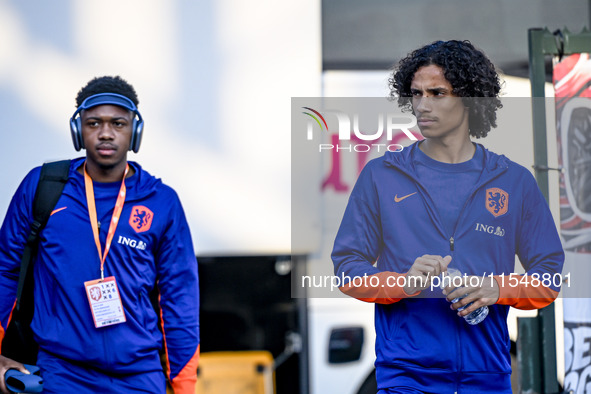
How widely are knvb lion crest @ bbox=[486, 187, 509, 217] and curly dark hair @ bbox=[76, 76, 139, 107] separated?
1.70 m

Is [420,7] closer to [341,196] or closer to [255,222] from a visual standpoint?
[341,196]

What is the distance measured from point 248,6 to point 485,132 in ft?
4.63

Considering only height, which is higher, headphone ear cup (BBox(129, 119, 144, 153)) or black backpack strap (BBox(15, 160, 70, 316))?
headphone ear cup (BBox(129, 119, 144, 153))

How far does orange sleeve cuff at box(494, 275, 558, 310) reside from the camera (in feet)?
10.2

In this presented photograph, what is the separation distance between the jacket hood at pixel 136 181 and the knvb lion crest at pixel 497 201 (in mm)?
1526

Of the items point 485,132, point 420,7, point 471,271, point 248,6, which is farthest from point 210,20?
point 471,271

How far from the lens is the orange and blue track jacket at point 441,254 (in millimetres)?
3043

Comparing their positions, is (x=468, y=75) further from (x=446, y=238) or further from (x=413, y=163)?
(x=446, y=238)

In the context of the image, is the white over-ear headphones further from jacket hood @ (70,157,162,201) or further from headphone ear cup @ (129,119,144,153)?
jacket hood @ (70,157,162,201)

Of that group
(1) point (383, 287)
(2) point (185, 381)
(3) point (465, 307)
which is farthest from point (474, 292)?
(2) point (185, 381)

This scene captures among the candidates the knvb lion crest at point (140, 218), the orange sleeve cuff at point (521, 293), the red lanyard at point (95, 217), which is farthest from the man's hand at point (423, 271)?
the red lanyard at point (95, 217)

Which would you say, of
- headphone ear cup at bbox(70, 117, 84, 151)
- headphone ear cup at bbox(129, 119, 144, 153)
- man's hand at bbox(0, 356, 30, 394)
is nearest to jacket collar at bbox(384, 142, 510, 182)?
headphone ear cup at bbox(129, 119, 144, 153)

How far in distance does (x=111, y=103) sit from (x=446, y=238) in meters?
1.62

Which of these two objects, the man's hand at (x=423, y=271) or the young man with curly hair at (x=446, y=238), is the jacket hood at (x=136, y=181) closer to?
the young man with curly hair at (x=446, y=238)
